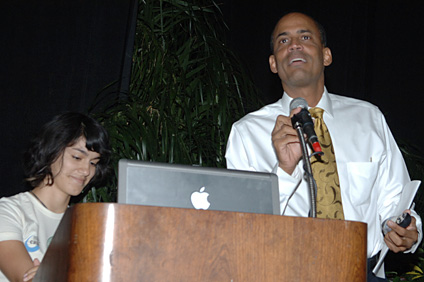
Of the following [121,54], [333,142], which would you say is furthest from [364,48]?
Result: [333,142]

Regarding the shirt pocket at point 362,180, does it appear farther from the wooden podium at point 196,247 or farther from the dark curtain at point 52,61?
the dark curtain at point 52,61

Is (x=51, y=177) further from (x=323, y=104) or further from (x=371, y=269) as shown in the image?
(x=371, y=269)

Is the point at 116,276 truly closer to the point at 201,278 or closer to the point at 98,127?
the point at 201,278

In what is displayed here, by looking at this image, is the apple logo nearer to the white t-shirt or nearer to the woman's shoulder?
the white t-shirt

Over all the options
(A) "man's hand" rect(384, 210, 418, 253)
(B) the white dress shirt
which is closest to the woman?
(B) the white dress shirt

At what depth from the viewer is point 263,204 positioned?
51.4 inches

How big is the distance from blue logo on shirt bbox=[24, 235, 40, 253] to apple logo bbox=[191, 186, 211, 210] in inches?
39.0

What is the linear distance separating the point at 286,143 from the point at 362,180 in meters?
0.55

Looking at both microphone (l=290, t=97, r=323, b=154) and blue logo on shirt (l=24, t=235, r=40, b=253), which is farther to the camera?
blue logo on shirt (l=24, t=235, r=40, b=253)

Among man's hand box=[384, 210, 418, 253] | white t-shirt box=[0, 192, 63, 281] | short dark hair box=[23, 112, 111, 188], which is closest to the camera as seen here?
man's hand box=[384, 210, 418, 253]

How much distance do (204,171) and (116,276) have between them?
33cm

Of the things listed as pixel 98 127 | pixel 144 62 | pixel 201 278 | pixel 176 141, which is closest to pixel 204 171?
pixel 201 278

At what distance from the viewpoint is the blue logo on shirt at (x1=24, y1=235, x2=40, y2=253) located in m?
2.01

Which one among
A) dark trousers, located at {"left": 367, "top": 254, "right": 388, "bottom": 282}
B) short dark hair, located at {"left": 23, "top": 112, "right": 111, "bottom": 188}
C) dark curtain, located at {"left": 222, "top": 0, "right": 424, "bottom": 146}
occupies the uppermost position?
dark curtain, located at {"left": 222, "top": 0, "right": 424, "bottom": 146}
